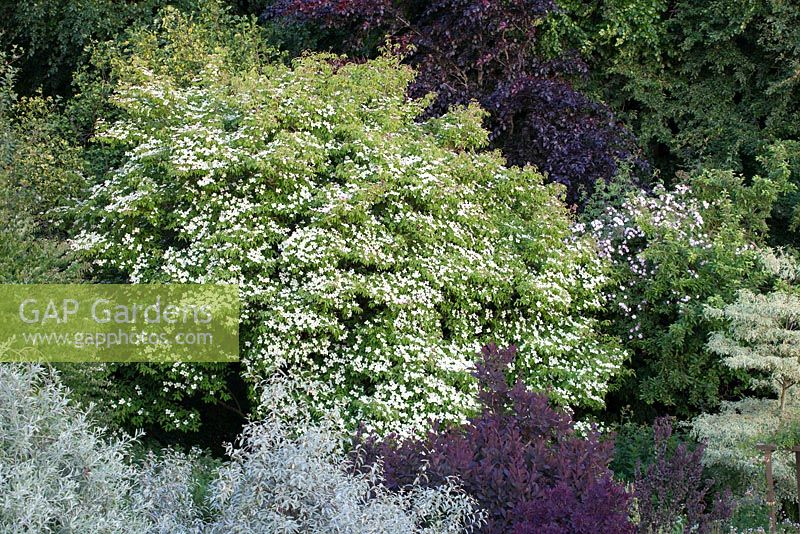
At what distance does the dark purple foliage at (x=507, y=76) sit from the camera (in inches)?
358

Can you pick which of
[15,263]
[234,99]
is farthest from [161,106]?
[15,263]

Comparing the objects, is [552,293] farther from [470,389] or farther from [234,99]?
[234,99]

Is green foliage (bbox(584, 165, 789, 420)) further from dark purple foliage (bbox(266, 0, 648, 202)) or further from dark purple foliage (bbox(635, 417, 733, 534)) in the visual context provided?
dark purple foliage (bbox(635, 417, 733, 534))

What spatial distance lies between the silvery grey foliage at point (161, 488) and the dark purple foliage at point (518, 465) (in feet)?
0.75

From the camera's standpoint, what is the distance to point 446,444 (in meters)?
3.96

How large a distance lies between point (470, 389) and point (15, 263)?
3.18 meters

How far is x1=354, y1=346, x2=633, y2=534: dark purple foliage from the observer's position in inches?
133

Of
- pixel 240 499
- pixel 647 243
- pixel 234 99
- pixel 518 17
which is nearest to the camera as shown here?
pixel 240 499

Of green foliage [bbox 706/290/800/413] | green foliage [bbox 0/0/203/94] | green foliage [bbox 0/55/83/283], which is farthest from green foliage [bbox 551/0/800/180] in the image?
green foliage [bbox 0/55/83/283]

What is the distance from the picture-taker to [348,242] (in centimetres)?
650

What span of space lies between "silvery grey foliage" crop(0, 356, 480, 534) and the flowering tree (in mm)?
2566

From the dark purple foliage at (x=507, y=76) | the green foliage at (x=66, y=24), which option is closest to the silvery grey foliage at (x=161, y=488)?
the dark purple foliage at (x=507, y=76)

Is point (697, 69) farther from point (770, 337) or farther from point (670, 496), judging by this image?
point (670, 496)

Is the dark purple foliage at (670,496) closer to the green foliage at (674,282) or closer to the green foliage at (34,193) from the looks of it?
the green foliage at (674,282)
